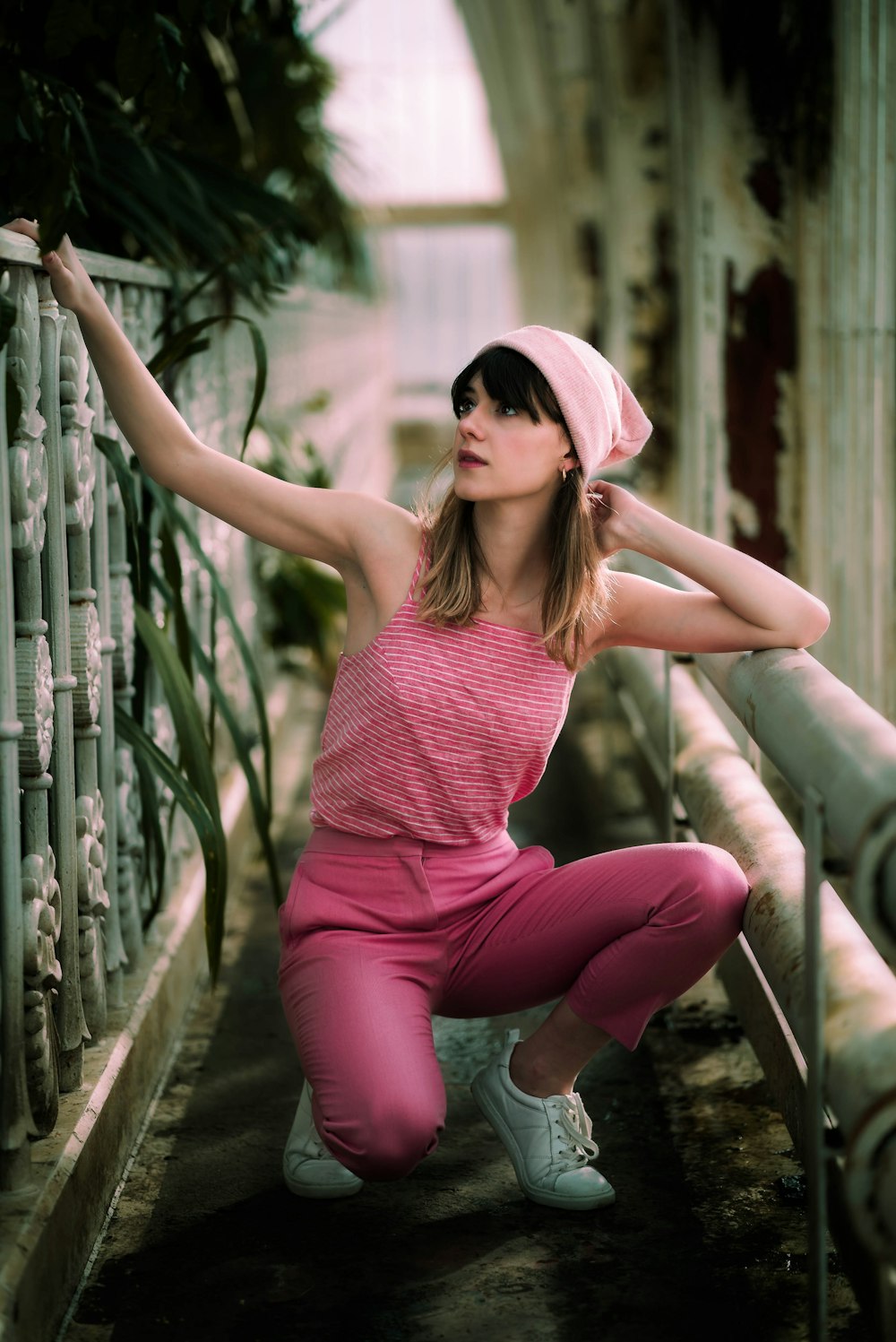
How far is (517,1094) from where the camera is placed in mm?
2021

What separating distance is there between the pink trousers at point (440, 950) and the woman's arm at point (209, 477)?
15.9 inches

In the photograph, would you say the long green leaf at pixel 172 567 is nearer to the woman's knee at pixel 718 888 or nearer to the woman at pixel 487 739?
the woman at pixel 487 739

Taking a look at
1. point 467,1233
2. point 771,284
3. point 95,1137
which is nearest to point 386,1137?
point 467,1233

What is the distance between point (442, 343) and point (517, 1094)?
20.6 metres

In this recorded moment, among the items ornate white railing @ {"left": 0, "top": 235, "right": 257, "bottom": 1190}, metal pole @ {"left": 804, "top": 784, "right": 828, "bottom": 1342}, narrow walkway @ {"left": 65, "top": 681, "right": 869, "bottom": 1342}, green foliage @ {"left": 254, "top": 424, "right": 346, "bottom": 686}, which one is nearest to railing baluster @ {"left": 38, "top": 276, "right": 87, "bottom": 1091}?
ornate white railing @ {"left": 0, "top": 235, "right": 257, "bottom": 1190}

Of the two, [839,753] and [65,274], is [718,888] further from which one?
[65,274]

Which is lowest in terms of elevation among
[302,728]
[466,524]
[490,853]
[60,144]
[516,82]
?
[302,728]

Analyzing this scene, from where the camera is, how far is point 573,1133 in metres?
2.00

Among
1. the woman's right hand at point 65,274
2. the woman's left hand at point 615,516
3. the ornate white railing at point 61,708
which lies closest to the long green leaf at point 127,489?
the ornate white railing at point 61,708

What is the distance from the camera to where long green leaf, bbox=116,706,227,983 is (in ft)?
7.45

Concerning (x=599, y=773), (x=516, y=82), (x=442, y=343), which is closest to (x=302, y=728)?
(x=599, y=773)

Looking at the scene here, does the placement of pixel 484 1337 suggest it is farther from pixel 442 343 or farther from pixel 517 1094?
pixel 442 343

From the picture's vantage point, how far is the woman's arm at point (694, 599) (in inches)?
76.5

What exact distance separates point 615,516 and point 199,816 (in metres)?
0.78
